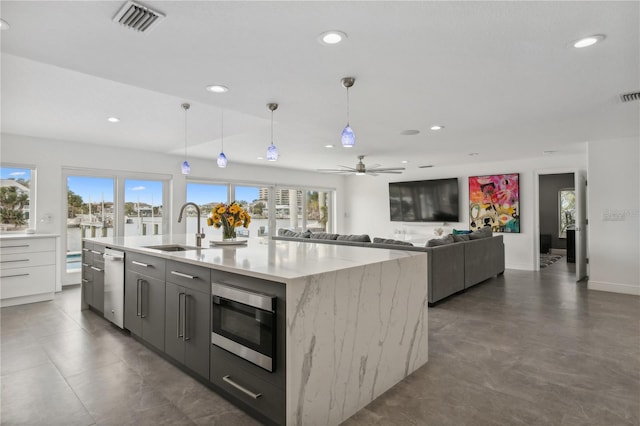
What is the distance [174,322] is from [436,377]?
1.98 metres

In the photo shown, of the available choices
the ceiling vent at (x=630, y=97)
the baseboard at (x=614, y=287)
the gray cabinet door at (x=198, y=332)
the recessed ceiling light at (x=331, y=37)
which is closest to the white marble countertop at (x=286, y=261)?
the gray cabinet door at (x=198, y=332)

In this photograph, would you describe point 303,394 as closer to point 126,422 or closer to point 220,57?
point 126,422

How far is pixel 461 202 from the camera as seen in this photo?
812 centimetres

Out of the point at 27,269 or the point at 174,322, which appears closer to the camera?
the point at 174,322

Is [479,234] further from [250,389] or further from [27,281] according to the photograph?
[27,281]

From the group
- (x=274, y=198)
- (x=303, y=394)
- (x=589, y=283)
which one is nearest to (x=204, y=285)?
(x=303, y=394)

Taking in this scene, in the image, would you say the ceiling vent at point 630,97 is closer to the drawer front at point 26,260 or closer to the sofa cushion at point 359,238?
the sofa cushion at point 359,238

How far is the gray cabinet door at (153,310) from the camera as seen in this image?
107 inches

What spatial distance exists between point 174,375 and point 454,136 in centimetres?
455

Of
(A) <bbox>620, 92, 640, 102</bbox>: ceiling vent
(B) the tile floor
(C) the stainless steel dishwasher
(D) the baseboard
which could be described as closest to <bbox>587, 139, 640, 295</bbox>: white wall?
(D) the baseboard

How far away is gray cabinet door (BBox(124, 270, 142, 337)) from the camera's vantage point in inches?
119

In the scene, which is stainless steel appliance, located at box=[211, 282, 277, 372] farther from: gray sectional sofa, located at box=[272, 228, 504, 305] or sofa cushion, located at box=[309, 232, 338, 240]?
sofa cushion, located at box=[309, 232, 338, 240]

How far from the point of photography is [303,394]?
69.1 inches

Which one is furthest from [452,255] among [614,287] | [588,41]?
[588,41]
